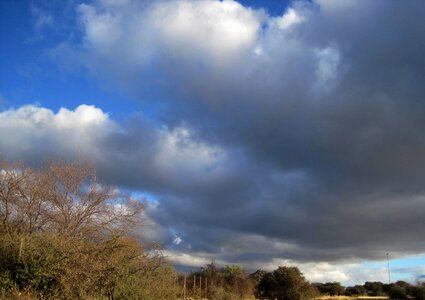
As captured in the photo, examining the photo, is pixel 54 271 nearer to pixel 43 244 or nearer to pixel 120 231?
pixel 43 244

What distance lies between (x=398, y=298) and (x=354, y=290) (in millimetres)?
32831

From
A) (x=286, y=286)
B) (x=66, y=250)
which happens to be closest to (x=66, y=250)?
(x=66, y=250)

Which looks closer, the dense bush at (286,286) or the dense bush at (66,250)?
the dense bush at (66,250)

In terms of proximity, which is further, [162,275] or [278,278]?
[278,278]

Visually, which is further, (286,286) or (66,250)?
(286,286)

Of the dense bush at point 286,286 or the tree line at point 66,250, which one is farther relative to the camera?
the dense bush at point 286,286

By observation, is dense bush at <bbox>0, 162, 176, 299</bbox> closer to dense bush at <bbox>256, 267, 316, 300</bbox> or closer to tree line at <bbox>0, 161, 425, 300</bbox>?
tree line at <bbox>0, 161, 425, 300</bbox>

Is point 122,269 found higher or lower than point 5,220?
lower

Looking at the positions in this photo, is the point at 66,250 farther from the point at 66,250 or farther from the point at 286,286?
the point at 286,286

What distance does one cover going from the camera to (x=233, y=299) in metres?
53.3

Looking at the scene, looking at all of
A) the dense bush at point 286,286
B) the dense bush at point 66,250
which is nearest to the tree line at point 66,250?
the dense bush at point 66,250

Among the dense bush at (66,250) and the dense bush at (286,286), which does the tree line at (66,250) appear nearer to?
the dense bush at (66,250)

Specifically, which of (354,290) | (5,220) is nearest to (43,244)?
(5,220)

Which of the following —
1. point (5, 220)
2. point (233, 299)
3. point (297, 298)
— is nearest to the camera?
point (5, 220)
